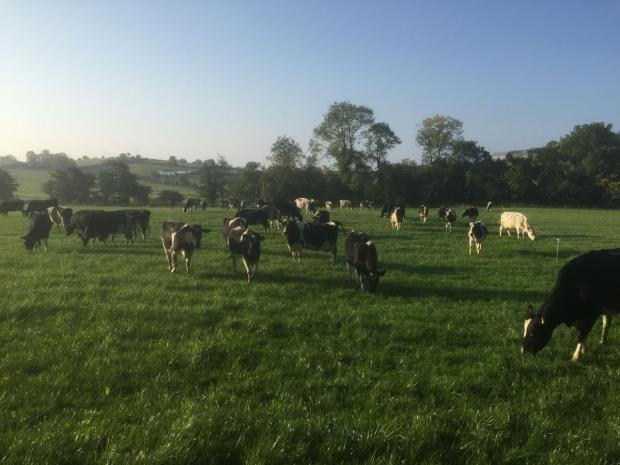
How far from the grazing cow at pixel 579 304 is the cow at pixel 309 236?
9986 millimetres

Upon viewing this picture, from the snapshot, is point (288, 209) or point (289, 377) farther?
point (288, 209)

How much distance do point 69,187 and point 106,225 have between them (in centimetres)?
6751

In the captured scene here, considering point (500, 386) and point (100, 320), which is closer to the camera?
point (500, 386)

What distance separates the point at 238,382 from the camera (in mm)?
6211

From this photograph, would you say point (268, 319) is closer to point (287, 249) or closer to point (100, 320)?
point (100, 320)

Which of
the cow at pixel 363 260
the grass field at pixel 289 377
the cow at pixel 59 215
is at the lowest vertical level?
the grass field at pixel 289 377

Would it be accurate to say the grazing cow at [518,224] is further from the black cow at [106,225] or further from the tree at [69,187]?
the tree at [69,187]

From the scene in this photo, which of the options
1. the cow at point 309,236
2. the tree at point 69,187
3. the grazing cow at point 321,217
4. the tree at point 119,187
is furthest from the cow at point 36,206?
the tree at point 69,187

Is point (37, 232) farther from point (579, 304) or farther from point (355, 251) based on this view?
point (579, 304)

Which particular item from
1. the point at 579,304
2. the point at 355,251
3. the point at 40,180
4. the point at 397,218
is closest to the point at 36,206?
the point at 397,218

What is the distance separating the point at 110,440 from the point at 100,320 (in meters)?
4.73

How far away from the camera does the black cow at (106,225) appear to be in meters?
21.0

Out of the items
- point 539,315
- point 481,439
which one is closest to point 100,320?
point 481,439

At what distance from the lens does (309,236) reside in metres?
17.6
